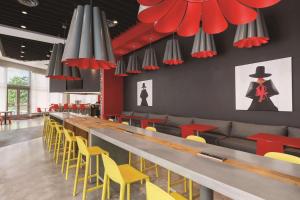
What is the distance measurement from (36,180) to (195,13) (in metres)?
3.64

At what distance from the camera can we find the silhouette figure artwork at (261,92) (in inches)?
156

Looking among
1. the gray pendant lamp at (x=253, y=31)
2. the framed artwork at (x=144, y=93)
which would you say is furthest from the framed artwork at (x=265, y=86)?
the framed artwork at (x=144, y=93)

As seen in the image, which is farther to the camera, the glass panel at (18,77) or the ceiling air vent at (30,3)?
the glass panel at (18,77)

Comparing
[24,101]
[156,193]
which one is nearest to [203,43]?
[156,193]

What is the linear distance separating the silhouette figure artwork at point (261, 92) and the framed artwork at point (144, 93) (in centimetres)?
388

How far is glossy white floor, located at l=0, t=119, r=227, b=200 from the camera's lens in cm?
275

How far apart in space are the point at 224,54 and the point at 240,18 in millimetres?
3448

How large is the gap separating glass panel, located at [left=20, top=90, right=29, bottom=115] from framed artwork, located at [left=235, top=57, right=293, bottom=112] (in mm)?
15373

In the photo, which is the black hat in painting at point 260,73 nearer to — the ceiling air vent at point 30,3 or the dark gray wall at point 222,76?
the dark gray wall at point 222,76

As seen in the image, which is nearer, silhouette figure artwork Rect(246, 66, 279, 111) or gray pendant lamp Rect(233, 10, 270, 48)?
gray pendant lamp Rect(233, 10, 270, 48)

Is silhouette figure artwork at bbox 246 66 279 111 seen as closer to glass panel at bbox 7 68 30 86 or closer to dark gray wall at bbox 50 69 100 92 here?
dark gray wall at bbox 50 69 100 92

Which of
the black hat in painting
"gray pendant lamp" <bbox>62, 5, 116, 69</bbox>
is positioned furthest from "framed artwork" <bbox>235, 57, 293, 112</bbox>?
"gray pendant lamp" <bbox>62, 5, 116, 69</bbox>

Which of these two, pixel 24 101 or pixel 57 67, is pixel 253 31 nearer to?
pixel 57 67

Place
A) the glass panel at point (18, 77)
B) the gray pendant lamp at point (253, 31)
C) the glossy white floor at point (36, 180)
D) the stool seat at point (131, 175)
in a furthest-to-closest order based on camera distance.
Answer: the glass panel at point (18, 77) → the gray pendant lamp at point (253, 31) → the glossy white floor at point (36, 180) → the stool seat at point (131, 175)
